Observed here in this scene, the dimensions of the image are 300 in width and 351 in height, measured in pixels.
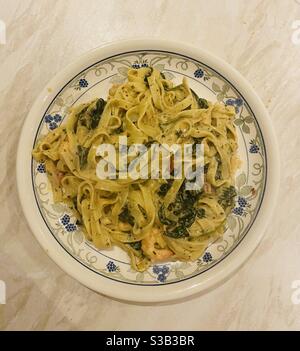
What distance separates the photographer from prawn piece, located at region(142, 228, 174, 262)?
6.27 feet

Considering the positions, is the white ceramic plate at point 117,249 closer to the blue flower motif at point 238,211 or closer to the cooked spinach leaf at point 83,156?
the blue flower motif at point 238,211

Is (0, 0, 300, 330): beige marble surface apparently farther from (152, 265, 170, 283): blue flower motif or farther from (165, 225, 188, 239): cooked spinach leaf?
(165, 225, 188, 239): cooked spinach leaf

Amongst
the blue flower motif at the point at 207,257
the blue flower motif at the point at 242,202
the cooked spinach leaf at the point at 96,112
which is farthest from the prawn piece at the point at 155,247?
the cooked spinach leaf at the point at 96,112

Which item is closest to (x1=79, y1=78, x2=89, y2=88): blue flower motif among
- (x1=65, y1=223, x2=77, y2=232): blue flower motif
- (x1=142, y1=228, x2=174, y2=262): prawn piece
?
(x1=65, y1=223, x2=77, y2=232): blue flower motif

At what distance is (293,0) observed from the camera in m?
2.29

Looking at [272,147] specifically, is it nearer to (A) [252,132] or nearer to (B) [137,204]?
(A) [252,132]

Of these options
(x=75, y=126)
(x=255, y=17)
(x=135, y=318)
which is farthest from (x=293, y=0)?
(x=135, y=318)

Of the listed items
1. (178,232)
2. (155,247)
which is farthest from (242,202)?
(155,247)

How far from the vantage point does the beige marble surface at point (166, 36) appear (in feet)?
6.75

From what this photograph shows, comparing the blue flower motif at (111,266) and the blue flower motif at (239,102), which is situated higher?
the blue flower motif at (239,102)

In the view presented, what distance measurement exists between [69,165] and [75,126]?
0.70ft

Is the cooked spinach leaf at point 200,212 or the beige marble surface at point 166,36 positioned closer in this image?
the cooked spinach leaf at point 200,212

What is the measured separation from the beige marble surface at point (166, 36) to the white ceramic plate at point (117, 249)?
0.74 ft

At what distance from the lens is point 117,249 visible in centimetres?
198
